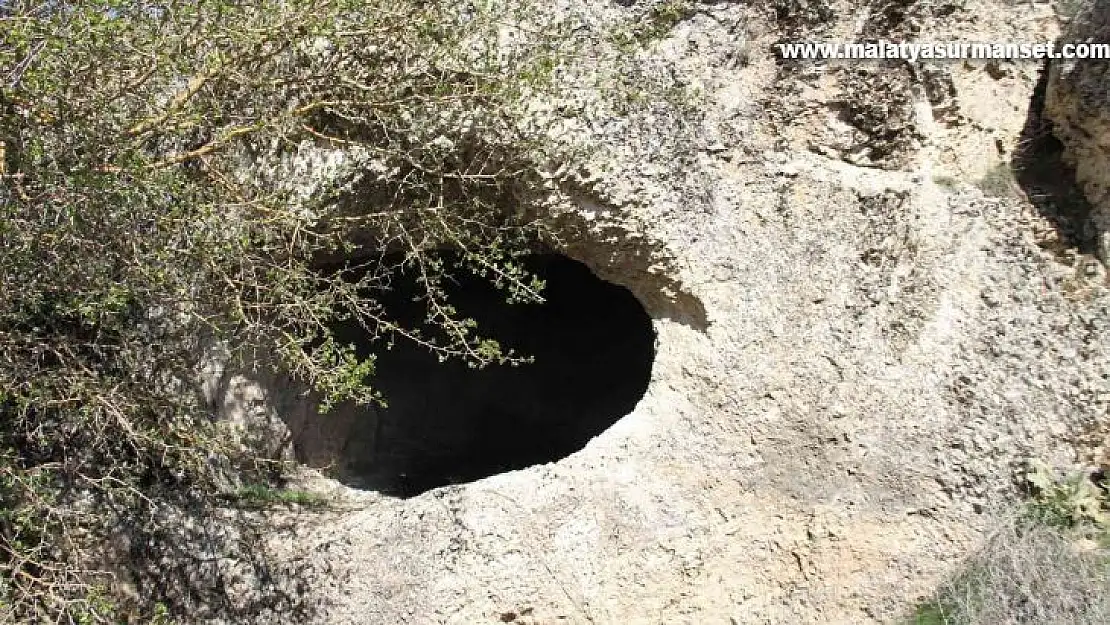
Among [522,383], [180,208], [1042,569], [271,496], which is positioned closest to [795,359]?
[1042,569]

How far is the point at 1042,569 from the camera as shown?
2.66 meters

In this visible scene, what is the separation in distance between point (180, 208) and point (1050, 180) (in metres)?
2.75

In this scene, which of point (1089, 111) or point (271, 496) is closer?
point (1089, 111)

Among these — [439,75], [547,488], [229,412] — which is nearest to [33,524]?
[229,412]

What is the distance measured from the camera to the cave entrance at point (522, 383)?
15.6ft

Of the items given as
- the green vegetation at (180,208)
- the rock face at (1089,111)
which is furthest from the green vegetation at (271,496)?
the rock face at (1089,111)

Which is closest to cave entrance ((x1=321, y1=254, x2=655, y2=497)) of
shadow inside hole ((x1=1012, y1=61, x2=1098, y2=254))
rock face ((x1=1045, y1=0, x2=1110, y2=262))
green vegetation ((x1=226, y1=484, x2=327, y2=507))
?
green vegetation ((x1=226, y1=484, x2=327, y2=507))

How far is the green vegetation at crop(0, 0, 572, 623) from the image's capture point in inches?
94.0

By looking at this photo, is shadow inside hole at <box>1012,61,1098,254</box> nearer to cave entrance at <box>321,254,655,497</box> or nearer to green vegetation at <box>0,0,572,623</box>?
green vegetation at <box>0,0,572,623</box>

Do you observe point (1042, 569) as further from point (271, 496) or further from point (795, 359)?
point (271, 496)

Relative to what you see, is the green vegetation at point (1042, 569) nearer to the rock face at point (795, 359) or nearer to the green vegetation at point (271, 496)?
the rock face at point (795, 359)

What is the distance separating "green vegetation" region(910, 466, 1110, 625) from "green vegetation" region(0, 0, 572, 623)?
1.62 metres

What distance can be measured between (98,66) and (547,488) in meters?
1.87

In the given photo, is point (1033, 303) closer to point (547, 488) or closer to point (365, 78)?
point (547, 488)
